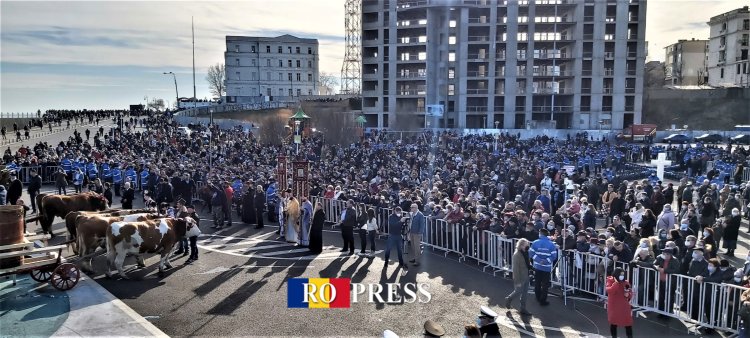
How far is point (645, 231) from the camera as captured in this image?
1474cm

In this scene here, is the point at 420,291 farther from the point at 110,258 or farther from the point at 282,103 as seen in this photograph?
the point at 282,103

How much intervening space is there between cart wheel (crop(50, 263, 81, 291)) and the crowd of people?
6070 mm

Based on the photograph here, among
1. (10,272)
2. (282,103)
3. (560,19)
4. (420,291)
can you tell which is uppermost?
(560,19)

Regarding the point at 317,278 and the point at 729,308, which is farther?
the point at 317,278

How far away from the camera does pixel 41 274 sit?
12.1 meters

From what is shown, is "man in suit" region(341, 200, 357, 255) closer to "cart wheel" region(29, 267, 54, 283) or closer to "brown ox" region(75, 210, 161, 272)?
"brown ox" region(75, 210, 161, 272)

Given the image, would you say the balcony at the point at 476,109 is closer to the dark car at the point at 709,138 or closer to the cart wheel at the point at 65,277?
the dark car at the point at 709,138

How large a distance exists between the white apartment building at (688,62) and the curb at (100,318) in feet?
356

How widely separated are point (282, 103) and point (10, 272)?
82.2m

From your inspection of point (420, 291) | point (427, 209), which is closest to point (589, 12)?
point (427, 209)

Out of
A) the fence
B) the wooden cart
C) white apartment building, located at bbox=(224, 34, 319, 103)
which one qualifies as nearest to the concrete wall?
white apartment building, located at bbox=(224, 34, 319, 103)

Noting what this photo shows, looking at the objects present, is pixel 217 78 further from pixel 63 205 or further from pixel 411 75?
pixel 63 205

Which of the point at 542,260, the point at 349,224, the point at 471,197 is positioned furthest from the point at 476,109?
the point at 542,260

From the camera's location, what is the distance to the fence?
9.99 m
